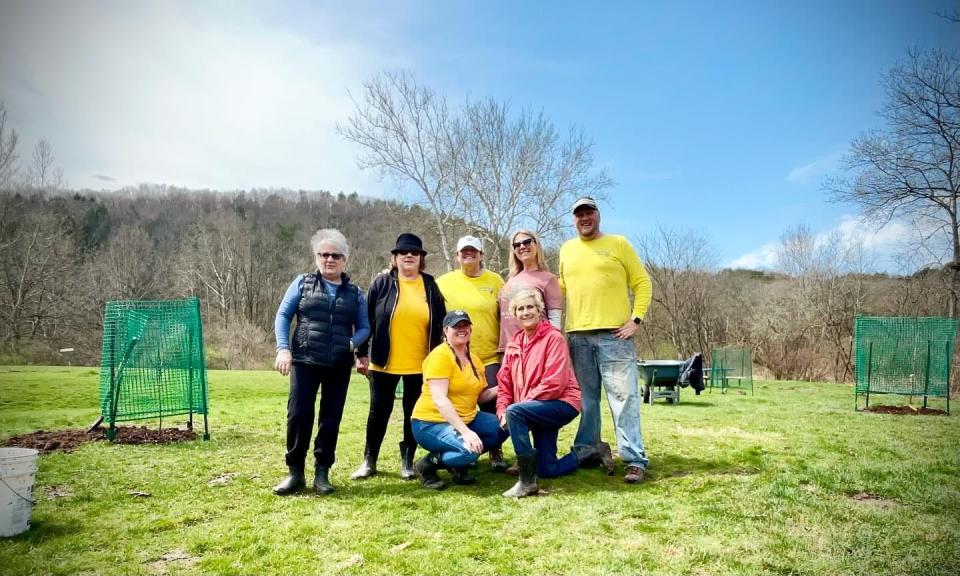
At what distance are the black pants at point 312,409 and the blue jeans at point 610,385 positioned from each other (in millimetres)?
1963

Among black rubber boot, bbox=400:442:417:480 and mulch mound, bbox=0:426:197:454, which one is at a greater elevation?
black rubber boot, bbox=400:442:417:480

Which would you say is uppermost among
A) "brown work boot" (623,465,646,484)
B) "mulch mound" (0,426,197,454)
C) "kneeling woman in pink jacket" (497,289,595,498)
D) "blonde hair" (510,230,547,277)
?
"blonde hair" (510,230,547,277)

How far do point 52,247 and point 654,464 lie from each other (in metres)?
42.9

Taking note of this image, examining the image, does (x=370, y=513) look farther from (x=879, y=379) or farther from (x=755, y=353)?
(x=755, y=353)

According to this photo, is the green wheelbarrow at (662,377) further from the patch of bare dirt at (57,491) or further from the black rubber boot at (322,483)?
the patch of bare dirt at (57,491)

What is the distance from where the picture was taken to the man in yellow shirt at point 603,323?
4.52 m

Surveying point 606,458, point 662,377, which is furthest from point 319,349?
point 662,377

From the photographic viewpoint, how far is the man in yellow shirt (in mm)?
4523

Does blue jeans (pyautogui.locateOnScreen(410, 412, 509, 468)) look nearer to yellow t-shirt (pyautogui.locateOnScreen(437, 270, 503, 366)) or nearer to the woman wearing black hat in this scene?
the woman wearing black hat

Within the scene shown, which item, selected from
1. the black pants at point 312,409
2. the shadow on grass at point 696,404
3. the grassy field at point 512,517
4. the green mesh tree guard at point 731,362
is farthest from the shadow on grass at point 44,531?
the green mesh tree guard at point 731,362

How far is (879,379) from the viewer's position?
1098cm

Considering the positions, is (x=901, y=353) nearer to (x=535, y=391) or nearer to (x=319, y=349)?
(x=535, y=391)

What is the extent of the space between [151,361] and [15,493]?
395 centimetres

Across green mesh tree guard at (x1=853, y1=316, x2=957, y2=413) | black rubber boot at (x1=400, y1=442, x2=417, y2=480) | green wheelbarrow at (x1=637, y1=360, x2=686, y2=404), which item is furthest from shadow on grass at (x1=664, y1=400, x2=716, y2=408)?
black rubber boot at (x1=400, y1=442, x2=417, y2=480)
